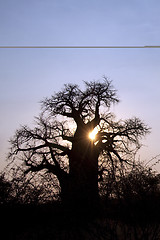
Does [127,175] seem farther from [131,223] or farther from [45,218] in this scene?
[45,218]

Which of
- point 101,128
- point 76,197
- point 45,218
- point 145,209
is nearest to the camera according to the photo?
point 145,209

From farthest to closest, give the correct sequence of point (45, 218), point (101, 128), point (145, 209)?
point (101, 128) → point (45, 218) → point (145, 209)

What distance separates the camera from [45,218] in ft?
16.8

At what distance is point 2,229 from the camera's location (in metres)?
5.17

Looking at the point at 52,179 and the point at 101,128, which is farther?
the point at 101,128

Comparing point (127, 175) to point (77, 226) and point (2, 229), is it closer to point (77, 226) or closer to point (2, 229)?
point (77, 226)

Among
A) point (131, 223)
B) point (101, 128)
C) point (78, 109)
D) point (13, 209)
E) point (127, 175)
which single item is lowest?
point (131, 223)

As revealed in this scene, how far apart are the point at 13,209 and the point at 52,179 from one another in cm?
84

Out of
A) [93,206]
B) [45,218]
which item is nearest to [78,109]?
[93,206]

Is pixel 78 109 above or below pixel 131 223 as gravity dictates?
above

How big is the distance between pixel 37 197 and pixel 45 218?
0.36m

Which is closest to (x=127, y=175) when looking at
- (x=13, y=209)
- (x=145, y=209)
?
(x=145, y=209)

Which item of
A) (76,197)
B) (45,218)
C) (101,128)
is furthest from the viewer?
(101,128)

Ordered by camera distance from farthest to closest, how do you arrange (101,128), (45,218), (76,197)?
(101,128) → (76,197) → (45,218)
